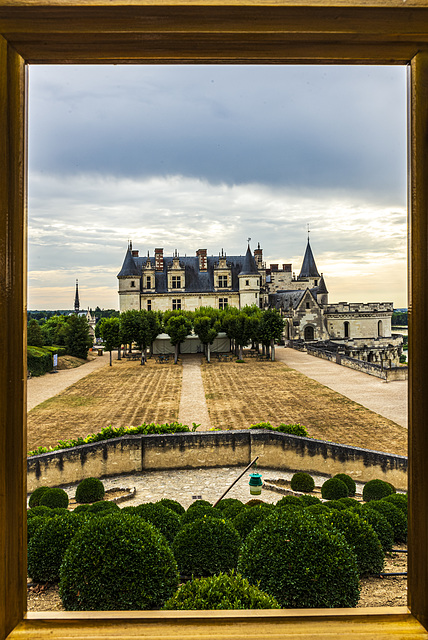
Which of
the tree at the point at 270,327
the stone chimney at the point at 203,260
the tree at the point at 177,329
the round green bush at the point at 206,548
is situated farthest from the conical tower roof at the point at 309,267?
the round green bush at the point at 206,548

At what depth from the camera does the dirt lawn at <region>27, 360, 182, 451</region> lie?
42.5ft

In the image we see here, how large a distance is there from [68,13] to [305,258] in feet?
156

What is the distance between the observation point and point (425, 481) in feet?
4.16

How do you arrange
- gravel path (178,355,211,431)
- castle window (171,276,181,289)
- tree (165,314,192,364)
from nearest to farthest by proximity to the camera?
1. gravel path (178,355,211,431)
2. tree (165,314,192,364)
3. castle window (171,276,181,289)

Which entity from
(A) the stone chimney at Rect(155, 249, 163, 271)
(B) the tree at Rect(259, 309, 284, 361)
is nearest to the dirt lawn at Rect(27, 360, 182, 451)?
(B) the tree at Rect(259, 309, 284, 361)

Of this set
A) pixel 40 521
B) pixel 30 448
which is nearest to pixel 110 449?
pixel 30 448

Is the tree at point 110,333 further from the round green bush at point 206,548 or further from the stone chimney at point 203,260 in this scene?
the round green bush at point 206,548

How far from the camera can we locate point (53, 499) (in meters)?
6.62

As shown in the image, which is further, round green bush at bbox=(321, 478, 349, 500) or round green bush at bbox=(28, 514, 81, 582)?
round green bush at bbox=(321, 478, 349, 500)

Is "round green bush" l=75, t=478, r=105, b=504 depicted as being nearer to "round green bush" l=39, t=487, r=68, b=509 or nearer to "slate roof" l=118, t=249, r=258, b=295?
"round green bush" l=39, t=487, r=68, b=509

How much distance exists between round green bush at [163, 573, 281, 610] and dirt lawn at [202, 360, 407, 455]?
31.0ft

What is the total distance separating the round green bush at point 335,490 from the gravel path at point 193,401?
598cm

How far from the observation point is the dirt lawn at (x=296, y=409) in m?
11.7

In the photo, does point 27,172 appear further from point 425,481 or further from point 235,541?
point 235,541
